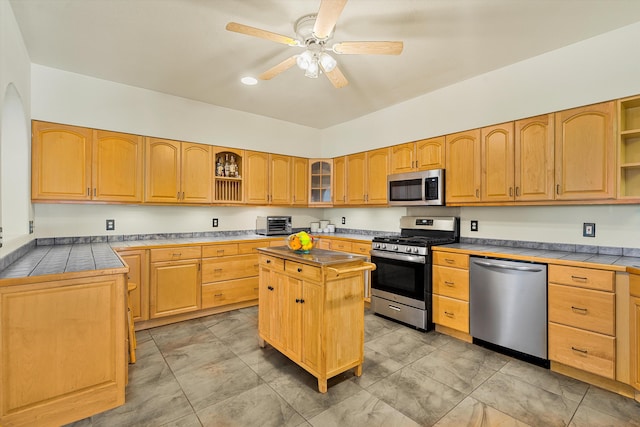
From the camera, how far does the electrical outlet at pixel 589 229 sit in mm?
2600

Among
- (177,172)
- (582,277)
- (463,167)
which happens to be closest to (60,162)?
(177,172)

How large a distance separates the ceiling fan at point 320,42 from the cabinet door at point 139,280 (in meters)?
2.29

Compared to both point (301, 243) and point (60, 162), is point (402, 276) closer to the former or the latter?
point (301, 243)

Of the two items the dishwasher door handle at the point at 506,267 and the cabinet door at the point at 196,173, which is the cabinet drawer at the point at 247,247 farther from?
the dishwasher door handle at the point at 506,267

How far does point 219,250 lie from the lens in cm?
367

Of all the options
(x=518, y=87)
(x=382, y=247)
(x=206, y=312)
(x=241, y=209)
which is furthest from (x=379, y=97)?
(x=206, y=312)

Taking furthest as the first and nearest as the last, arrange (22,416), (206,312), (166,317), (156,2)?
(206,312) → (166,317) → (156,2) → (22,416)

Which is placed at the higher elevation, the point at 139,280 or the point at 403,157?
the point at 403,157

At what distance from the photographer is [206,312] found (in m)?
3.66

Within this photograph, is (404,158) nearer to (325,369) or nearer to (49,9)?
(325,369)

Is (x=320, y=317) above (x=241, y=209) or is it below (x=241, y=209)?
below

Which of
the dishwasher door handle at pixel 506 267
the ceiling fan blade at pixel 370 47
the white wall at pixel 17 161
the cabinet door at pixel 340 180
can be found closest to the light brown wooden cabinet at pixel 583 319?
the dishwasher door handle at pixel 506 267

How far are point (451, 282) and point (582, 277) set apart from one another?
104 centimetres

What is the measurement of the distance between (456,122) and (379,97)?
3.27 feet
